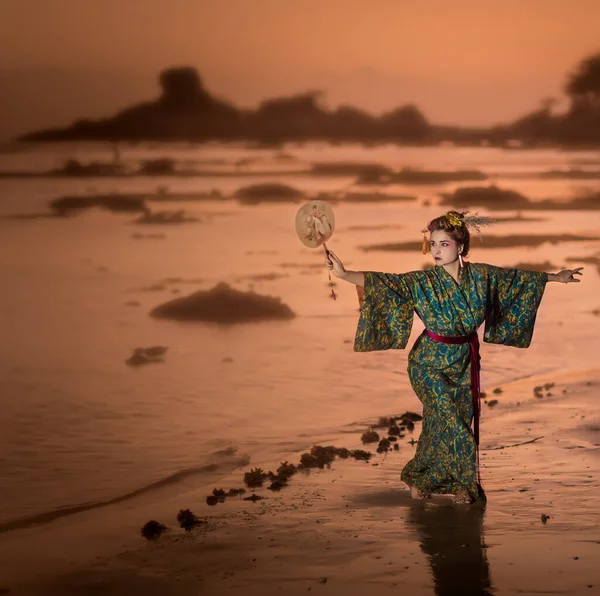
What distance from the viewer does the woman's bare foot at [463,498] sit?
205 inches

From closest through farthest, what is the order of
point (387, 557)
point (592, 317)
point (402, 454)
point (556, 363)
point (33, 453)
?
point (387, 557) < point (402, 454) < point (33, 453) < point (556, 363) < point (592, 317)

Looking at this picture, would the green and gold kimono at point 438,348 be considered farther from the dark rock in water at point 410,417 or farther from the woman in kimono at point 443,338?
the dark rock in water at point 410,417

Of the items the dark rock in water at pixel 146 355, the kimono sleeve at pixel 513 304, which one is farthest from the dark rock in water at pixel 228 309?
the kimono sleeve at pixel 513 304

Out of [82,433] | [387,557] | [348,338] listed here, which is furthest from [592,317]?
[387,557]

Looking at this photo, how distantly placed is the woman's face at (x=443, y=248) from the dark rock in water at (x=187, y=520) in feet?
4.65

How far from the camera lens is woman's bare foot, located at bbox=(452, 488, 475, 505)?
17.1 ft

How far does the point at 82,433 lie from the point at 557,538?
4.65 meters

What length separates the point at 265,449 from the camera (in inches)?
296

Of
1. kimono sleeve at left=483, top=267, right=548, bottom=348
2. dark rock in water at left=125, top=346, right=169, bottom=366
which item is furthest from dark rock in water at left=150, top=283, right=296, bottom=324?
kimono sleeve at left=483, top=267, right=548, bottom=348

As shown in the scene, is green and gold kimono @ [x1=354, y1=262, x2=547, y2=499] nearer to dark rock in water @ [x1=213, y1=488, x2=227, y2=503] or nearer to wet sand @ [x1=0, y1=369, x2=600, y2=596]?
wet sand @ [x1=0, y1=369, x2=600, y2=596]

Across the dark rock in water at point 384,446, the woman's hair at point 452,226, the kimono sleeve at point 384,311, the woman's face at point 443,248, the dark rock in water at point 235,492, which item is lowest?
the dark rock in water at point 235,492

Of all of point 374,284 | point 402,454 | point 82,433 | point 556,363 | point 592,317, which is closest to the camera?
point 374,284

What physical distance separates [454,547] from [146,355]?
7506 mm

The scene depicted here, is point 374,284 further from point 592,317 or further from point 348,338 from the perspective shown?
point 592,317
